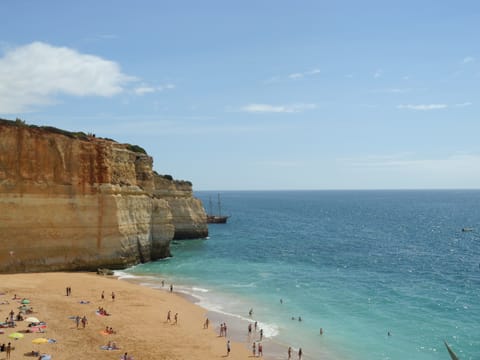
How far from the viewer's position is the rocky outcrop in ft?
117

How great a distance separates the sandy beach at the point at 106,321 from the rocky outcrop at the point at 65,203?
2421 millimetres

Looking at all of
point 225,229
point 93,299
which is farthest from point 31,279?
point 225,229

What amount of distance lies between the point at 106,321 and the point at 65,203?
1467 centimetres

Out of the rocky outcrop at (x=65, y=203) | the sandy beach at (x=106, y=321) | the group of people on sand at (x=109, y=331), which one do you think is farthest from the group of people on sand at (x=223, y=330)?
the rocky outcrop at (x=65, y=203)

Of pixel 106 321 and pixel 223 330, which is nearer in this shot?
pixel 223 330

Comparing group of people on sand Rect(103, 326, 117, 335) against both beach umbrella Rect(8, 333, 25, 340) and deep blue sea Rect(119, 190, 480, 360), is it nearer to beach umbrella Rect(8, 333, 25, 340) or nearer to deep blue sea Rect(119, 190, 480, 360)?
beach umbrella Rect(8, 333, 25, 340)

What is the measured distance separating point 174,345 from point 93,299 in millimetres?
10165

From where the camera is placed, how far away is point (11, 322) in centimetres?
2419

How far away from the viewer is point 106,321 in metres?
26.9

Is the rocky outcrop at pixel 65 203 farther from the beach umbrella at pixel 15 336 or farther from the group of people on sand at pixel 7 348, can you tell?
the group of people on sand at pixel 7 348

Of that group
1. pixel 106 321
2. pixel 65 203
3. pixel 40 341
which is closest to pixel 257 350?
pixel 106 321

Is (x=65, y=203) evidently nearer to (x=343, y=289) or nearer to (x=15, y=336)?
(x=15, y=336)

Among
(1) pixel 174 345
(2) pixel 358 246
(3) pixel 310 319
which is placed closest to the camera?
(1) pixel 174 345

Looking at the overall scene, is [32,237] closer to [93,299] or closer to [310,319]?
[93,299]
